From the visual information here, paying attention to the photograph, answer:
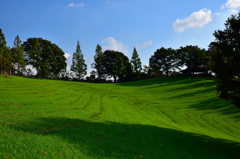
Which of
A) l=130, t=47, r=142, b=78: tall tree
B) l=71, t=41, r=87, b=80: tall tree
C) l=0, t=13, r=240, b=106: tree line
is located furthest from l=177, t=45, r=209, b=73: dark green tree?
l=71, t=41, r=87, b=80: tall tree

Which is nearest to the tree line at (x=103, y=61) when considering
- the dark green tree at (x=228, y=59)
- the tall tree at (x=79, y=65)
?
the tall tree at (x=79, y=65)

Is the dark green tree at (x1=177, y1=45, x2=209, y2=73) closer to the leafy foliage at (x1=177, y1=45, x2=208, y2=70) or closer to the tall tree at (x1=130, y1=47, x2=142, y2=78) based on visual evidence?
the leafy foliage at (x1=177, y1=45, x2=208, y2=70)

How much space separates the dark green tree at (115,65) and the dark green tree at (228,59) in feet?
206

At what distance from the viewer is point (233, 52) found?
1305cm

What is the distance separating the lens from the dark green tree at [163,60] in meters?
80.7

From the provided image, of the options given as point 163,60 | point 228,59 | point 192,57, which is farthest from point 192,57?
point 228,59

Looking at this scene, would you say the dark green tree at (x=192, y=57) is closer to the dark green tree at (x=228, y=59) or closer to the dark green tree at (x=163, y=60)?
the dark green tree at (x=163, y=60)

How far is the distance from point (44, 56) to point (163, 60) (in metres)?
66.3

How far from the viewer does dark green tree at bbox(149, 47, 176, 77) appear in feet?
265

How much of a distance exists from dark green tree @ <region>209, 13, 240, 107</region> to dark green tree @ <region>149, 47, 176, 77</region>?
221 ft

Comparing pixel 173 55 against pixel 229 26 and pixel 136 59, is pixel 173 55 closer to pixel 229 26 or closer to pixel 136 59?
pixel 136 59

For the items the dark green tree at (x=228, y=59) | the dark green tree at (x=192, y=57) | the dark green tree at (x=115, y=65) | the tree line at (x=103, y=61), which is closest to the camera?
the dark green tree at (x=228, y=59)

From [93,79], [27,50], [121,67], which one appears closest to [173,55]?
[121,67]

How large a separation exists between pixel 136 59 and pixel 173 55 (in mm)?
22468
